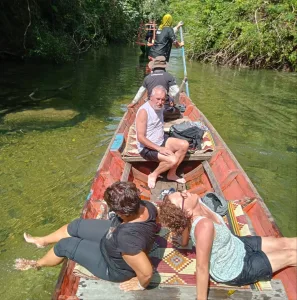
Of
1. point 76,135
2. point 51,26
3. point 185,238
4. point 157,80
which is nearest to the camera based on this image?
point 185,238

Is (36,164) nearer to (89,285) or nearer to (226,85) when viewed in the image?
(89,285)

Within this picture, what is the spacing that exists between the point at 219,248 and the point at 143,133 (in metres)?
2.31

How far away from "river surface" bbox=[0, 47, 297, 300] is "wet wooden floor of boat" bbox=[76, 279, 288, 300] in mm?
1160

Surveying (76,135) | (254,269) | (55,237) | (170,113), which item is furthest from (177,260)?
(76,135)

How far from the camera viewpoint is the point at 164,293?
2.98 meters

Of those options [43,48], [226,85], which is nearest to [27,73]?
[43,48]

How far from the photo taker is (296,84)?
16.0 metres

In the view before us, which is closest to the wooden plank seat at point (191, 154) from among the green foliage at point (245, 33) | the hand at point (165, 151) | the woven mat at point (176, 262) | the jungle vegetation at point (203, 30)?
the hand at point (165, 151)

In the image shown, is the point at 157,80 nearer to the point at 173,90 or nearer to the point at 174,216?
the point at 173,90

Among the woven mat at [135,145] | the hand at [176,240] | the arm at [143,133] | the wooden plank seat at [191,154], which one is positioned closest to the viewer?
the hand at [176,240]

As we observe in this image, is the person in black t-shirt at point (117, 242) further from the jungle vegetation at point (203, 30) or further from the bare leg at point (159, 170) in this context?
the jungle vegetation at point (203, 30)

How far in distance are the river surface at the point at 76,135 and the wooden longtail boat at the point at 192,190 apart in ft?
3.41

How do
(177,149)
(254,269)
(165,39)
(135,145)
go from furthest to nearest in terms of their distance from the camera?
1. (165,39)
2. (135,145)
3. (177,149)
4. (254,269)

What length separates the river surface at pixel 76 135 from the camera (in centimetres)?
520
